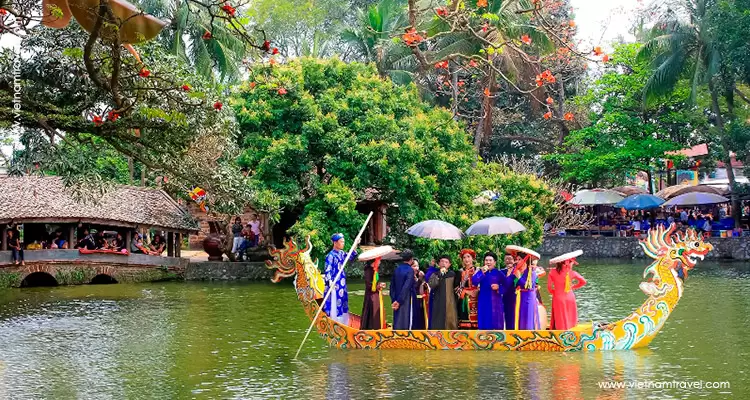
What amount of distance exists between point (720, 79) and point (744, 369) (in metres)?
22.7

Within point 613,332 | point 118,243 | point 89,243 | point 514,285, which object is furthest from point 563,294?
point 118,243

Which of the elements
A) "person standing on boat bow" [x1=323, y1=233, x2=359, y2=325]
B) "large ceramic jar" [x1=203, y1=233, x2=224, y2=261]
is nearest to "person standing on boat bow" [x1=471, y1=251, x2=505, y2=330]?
"person standing on boat bow" [x1=323, y1=233, x2=359, y2=325]

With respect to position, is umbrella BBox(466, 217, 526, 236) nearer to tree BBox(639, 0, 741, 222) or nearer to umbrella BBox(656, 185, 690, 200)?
tree BBox(639, 0, 741, 222)

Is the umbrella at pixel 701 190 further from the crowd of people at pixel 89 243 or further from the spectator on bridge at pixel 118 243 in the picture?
the spectator on bridge at pixel 118 243

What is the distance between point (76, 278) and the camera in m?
26.1

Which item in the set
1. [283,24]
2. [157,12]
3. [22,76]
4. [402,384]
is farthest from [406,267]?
[283,24]

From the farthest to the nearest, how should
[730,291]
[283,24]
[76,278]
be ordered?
[283,24] < [76,278] < [730,291]

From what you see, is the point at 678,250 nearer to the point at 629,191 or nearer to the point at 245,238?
the point at 245,238

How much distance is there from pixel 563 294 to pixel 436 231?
4.39 m

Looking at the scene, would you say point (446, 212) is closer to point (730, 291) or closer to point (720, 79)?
point (730, 291)

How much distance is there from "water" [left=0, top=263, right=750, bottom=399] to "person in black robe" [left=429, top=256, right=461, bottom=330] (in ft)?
1.64

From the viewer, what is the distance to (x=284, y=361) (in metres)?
13.5

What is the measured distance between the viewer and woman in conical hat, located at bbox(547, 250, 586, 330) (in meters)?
13.5

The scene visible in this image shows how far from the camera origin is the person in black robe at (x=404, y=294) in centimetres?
1384
